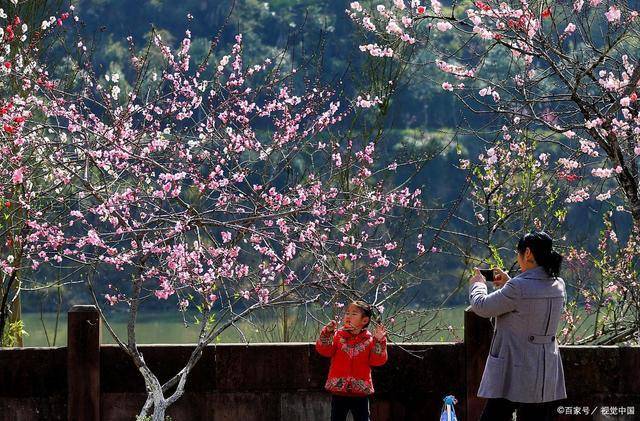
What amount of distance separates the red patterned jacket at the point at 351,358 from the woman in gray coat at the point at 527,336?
1.06 m

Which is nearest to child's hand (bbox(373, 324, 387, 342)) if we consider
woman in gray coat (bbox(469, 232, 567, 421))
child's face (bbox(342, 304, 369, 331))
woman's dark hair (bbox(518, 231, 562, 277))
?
child's face (bbox(342, 304, 369, 331))

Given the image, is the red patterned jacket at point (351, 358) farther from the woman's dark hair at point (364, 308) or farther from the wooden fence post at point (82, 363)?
the wooden fence post at point (82, 363)

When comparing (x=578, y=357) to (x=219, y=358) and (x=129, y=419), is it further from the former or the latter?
(x=129, y=419)

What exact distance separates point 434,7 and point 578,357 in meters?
3.08

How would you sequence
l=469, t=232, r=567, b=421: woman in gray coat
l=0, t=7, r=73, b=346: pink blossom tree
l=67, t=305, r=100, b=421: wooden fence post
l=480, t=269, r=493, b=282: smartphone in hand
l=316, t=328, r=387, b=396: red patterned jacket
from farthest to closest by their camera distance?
l=67, t=305, r=100, b=421: wooden fence post, l=0, t=7, r=73, b=346: pink blossom tree, l=316, t=328, r=387, b=396: red patterned jacket, l=480, t=269, r=493, b=282: smartphone in hand, l=469, t=232, r=567, b=421: woman in gray coat

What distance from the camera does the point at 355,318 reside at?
Answer: 6930 millimetres

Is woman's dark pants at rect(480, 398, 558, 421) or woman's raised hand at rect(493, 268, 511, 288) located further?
woman's raised hand at rect(493, 268, 511, 288)

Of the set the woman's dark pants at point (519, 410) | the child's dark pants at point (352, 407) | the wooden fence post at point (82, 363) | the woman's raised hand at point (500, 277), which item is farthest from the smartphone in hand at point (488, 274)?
the wooden fence post at point (82, 363)

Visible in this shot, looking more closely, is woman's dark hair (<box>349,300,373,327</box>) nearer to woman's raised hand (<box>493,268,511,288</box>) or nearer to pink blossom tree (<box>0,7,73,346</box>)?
woman's raised hand (<box>493,268,511,288</box>)

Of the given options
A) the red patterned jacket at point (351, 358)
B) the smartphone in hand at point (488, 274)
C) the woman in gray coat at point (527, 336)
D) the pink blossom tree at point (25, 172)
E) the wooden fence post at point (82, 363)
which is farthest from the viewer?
the wooden fence post at point (82, 363)

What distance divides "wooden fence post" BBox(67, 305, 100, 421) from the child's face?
7.36 ft

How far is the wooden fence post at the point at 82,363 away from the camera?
800 cm

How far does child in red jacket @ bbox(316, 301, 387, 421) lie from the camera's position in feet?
22.6

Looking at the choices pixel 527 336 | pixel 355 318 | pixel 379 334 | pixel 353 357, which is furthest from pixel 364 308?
pixel 527 336
